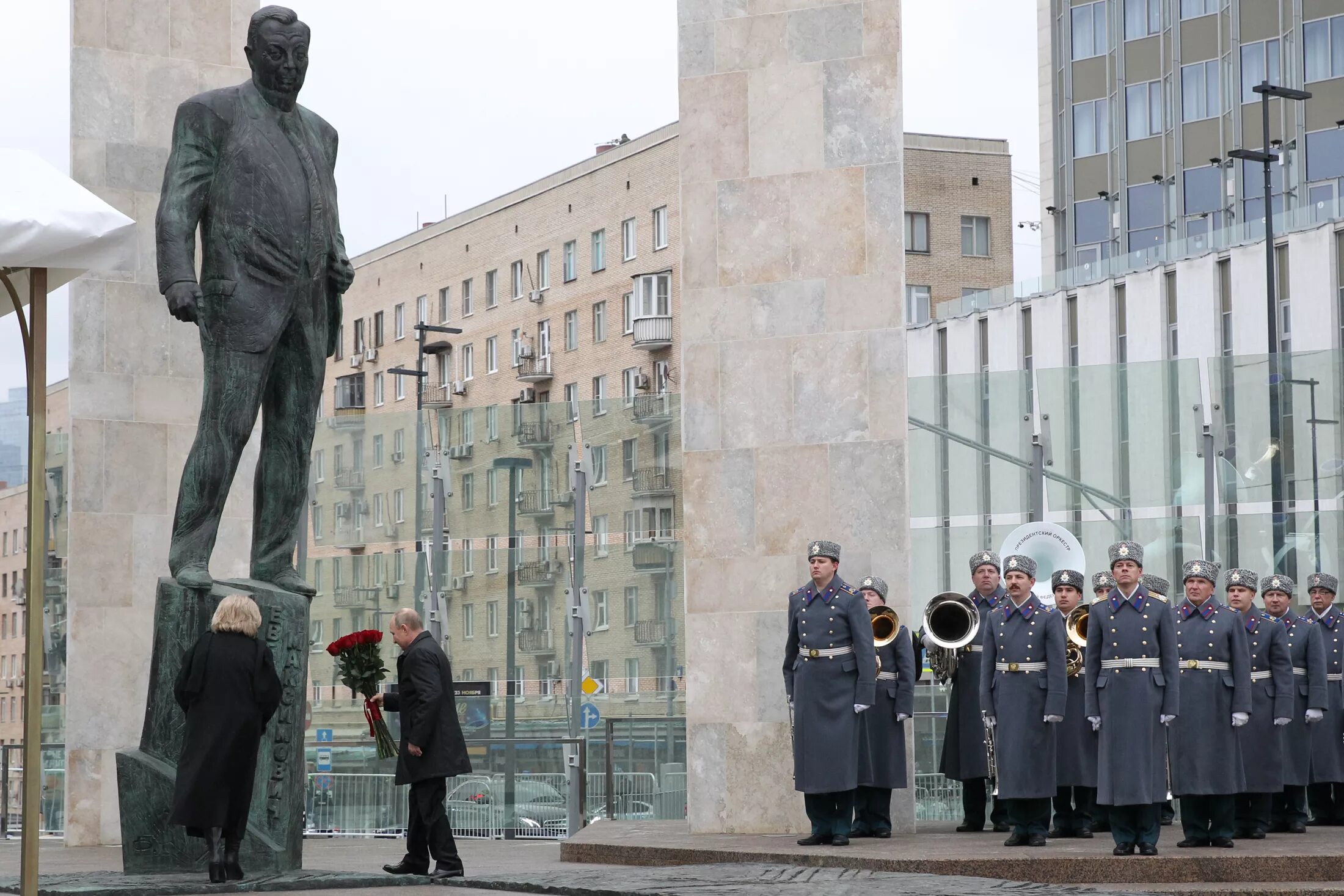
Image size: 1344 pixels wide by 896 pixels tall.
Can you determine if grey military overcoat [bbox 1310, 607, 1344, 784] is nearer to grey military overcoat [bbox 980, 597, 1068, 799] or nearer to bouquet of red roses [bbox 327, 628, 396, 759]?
grey military overcoat [bbox 980, 597, 1068, 799]

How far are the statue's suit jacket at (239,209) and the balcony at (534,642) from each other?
9.11 metres

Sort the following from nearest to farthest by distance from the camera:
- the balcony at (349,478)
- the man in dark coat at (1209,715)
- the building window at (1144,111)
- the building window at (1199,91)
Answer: the man in dark coat at (1209,715) → the balcony at (349,478) → the building window at (1199,91) → the building window at (1144,111)

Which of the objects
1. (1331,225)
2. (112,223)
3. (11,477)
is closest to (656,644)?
(11,477)

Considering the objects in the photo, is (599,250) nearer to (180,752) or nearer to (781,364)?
(781,364)

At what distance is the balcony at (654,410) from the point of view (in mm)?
18453

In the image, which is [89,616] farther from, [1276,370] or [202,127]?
[1276,370]

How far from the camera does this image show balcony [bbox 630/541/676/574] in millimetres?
18109

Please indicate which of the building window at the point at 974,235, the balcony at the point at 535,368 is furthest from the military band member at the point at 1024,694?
the building window at the point at 974,235

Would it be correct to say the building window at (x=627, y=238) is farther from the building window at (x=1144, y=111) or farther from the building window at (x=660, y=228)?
the building window at (x=1144, y=111)

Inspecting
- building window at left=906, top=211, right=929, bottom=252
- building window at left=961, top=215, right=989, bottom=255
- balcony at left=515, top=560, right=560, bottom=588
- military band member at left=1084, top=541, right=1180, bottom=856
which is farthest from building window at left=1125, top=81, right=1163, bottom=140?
military band member at left=1084, top=541, right=1180, bottom=856

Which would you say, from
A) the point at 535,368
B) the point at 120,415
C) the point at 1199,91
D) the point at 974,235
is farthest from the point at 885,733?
the point at 974,235

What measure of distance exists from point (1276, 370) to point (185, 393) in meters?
8.75

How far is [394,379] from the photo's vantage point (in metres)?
65.4

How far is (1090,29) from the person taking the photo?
57969mm
